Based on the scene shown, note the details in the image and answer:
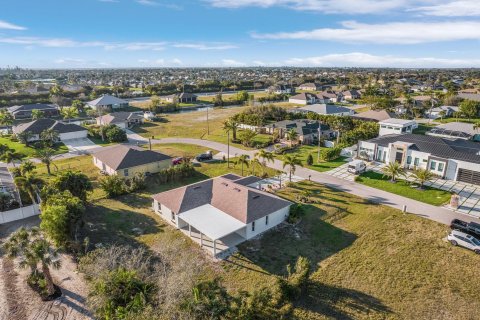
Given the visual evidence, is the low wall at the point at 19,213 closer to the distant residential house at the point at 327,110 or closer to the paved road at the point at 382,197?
the paved road at the point at 382,197

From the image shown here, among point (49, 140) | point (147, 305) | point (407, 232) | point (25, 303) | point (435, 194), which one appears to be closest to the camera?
point (147, 305)

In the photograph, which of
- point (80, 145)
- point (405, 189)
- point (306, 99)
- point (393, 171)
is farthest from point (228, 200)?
point (306, 99)

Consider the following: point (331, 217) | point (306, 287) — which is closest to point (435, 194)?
point (331, 217)

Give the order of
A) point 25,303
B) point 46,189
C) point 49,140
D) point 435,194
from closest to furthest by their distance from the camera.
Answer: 1. point 25,303
2. point 46,189
3. point 435,194
4. point 49,140

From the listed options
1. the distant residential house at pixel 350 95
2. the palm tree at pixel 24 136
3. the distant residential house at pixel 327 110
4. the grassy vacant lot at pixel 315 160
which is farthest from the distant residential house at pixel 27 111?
the distant residential house at pixel 350 95

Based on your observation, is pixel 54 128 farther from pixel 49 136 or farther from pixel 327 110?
pixel 327 110

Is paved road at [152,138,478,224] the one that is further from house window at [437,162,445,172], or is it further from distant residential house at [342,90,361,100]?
distant residential house at [342,90,361,100]

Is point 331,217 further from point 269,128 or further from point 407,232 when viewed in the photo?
point 269,128
